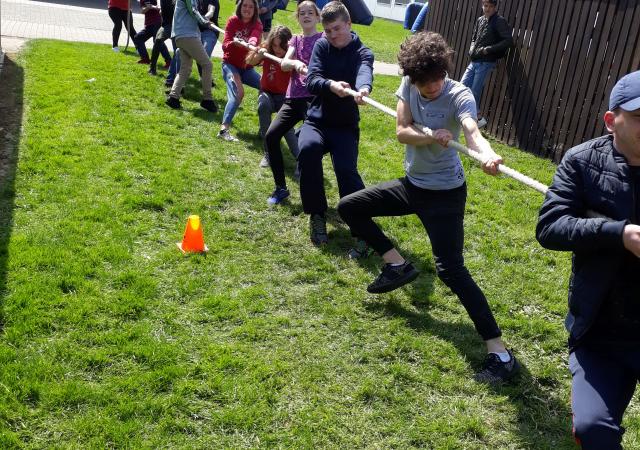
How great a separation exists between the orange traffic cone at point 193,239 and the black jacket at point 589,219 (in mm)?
3010

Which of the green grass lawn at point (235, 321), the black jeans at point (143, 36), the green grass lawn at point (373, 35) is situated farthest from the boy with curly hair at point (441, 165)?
the green grass lawn at point (373, 35)

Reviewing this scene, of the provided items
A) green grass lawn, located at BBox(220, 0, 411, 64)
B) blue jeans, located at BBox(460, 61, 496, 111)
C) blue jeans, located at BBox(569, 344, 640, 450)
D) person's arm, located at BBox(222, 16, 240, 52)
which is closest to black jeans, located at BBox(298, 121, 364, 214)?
blue jeans, located at BBox(569, 344, 640, 450)

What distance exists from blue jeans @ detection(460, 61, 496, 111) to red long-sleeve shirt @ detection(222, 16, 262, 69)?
11.9 feet

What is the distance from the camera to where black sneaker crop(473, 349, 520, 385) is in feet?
11.9

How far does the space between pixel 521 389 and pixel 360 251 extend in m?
1.89

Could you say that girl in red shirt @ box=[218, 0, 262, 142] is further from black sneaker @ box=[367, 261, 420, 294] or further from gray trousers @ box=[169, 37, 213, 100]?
black sneaker @ box=[367, 261, 420, 294]

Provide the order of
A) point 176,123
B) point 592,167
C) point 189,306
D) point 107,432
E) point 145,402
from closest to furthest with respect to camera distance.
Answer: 1. point 592,167
2. point 107,432
3. point 145,402
4. point 189,306
5. point 176,123

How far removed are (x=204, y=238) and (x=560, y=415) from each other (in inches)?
123

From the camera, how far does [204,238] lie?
202 inches

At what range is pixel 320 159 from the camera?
513 cm

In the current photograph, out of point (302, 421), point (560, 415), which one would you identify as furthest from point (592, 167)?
point (302, 421)

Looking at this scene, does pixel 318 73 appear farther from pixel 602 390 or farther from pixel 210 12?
pixel 210 12

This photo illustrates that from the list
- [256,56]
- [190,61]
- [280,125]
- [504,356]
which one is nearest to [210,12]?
[190,61]

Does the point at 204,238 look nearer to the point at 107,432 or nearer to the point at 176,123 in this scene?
the point at 107,432
